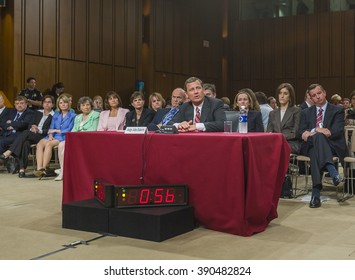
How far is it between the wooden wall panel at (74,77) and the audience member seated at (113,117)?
4.27 metres

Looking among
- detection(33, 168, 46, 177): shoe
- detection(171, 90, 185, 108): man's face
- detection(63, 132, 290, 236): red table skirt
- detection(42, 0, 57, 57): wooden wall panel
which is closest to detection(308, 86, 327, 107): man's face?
detection(63, 132, 290, 236): red table skirt

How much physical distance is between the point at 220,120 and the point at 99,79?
24.3 feet

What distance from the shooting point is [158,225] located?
3133 mm

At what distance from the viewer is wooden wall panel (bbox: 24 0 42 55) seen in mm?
9336

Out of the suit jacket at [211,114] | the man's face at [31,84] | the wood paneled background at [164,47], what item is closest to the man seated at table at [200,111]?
the suit jacket at [211,114]

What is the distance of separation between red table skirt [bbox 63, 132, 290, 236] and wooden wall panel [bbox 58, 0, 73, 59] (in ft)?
21.7

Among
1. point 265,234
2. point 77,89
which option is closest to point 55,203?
point 265,234

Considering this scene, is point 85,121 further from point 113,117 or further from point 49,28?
point 49,28

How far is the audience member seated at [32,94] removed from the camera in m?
8.83

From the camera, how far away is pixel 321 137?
458 centimetres

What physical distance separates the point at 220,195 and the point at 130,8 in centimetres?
910

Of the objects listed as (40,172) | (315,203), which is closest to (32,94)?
(40,172)

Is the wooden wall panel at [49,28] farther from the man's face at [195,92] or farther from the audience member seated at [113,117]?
the man's face at [195,92]

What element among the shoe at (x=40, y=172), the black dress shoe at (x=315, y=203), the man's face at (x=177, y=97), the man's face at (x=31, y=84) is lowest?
the black dress shoe at (x=315, y=203)
